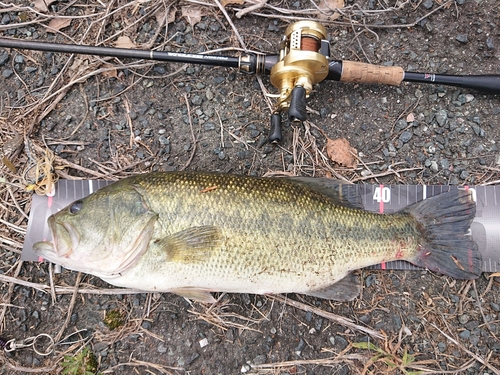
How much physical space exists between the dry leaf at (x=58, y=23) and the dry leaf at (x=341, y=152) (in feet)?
8.59

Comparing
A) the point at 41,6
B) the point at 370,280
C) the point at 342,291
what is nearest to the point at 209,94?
the point at 41,6

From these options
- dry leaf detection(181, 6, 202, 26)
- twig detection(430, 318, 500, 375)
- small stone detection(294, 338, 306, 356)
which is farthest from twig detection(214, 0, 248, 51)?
twig detection(430, 318, 500, 375)

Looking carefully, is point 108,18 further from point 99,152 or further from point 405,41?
point 405,41

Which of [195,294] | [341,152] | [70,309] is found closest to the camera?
[195,294]

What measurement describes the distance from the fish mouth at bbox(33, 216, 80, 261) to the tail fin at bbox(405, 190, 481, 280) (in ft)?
8.33

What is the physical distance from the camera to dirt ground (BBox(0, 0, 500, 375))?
3.06m

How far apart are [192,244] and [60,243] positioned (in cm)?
90

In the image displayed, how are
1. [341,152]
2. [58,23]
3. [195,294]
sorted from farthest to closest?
[58,23]
[341,152]
[195,294]

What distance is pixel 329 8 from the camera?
3.49 metres

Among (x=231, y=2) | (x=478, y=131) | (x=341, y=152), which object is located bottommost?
(x=341, y=152)

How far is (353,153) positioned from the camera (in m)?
3.34

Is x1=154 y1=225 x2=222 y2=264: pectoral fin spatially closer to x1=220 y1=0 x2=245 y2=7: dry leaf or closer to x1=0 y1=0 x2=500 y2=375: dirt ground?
x1=0 y1=0 x2=500 y2=375: dirt ground

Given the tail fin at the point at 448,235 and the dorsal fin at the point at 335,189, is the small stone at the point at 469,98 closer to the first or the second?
the tail fin at the point at 448,235

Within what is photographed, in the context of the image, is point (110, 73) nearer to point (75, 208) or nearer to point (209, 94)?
point (209, 94)
